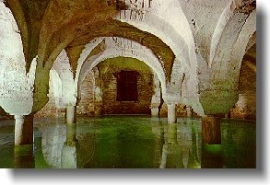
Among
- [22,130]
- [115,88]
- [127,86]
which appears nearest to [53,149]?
[22,130]

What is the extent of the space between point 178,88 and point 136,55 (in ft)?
5.52

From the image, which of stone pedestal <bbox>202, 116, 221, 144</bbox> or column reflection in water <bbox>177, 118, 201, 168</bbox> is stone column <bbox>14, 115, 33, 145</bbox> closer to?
column reflection in water <bbox>177, 118, 201, 168</bbox>

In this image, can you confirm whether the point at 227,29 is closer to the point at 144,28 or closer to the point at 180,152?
the point at 144,28

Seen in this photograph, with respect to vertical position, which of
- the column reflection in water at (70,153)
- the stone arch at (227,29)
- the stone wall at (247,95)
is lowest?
the column reflection in water at (70,153)

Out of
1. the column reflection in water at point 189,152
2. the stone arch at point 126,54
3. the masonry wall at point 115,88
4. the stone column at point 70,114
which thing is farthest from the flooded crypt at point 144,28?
the masonry wall at point 115,88

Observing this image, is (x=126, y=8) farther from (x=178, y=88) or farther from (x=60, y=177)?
(x=178, y=88)

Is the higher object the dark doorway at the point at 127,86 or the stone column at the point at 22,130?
the dark doorway at the point at 127,86

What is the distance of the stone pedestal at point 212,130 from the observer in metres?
4.90

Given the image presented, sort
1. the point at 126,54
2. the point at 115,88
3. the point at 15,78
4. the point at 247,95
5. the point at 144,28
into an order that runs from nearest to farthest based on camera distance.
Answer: the point at 15,78 < the point at 144,28 < the point at 126,54 < the point at 247,95 < the point at 115,88

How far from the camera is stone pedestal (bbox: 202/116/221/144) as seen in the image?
490cm

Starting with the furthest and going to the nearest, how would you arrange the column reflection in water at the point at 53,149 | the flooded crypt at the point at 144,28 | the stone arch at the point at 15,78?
the stone arch at the point at 15,78 → the flooded crypt at the point at 144,28 → the column reflection in water at the point at 53,149

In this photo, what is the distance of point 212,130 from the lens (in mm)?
4910

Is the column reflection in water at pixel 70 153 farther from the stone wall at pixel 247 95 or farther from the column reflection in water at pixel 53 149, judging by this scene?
the stone wall at pixel 247 95

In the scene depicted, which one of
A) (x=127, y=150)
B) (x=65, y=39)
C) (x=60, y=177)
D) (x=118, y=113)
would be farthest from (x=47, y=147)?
(x=118, y=113)
